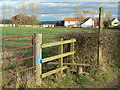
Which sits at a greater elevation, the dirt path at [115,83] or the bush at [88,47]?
the bush at [88,47]

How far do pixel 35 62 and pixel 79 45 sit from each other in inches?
109

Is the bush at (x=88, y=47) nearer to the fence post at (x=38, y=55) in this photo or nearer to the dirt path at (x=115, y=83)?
the dirt path at (x=115, y=83)

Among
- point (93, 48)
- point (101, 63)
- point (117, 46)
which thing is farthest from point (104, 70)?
point (117, 46)

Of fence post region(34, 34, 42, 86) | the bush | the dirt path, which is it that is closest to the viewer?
fence post region(34, 34, 42, 86)

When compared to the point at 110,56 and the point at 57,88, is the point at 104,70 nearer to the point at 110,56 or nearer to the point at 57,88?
the point at 110,56

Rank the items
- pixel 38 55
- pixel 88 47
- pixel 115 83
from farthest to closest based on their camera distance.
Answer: pixel 88 47 → pixel 115 83 → pixel 38 55

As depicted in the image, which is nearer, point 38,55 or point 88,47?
point 38,55

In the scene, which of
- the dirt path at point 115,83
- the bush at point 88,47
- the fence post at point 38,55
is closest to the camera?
the fence post at point 38,55

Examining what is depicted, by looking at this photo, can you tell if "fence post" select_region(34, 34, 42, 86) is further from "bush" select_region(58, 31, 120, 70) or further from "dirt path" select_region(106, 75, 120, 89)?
"bush" select_region(58, 31, 120, 70)

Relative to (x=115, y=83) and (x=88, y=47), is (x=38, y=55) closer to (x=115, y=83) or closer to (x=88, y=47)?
(x=88, y=47)

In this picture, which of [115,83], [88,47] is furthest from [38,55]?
[115,83]

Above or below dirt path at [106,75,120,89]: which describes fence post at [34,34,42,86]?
above

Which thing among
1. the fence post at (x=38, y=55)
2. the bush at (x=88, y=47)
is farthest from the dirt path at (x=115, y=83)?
the fence post at (x=38, y=55)

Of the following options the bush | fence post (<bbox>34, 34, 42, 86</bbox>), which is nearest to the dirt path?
the bush
